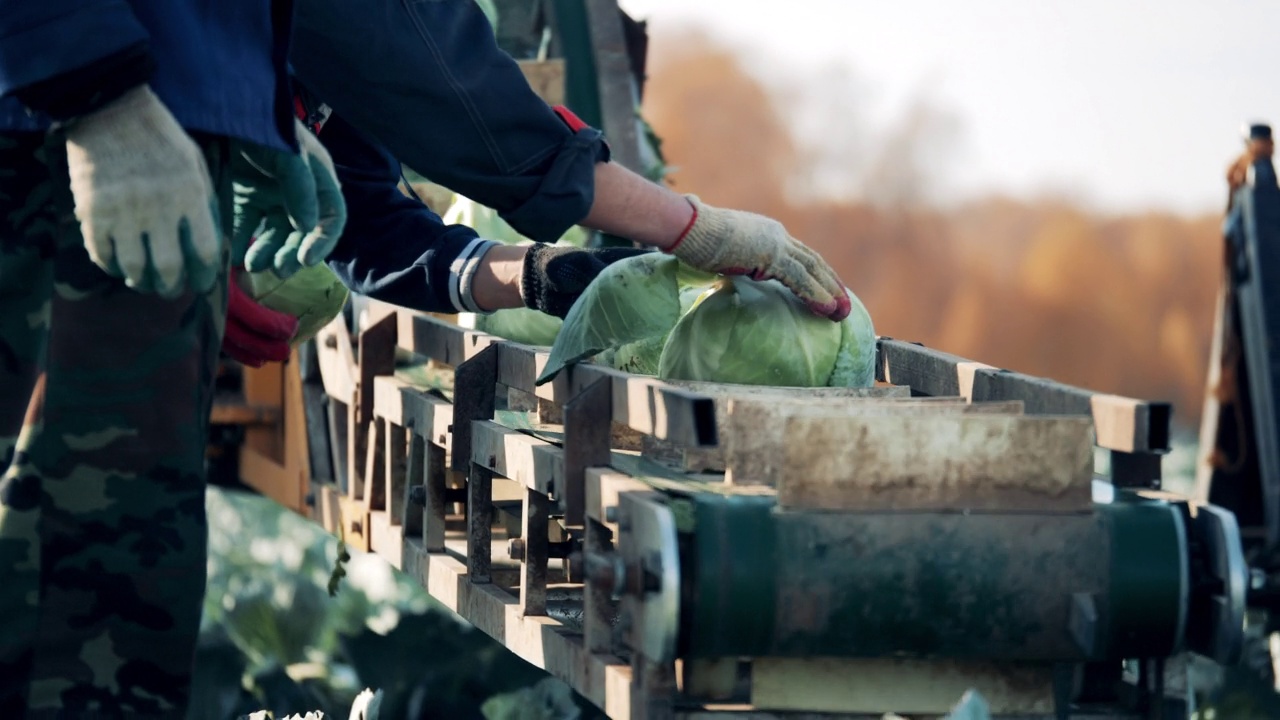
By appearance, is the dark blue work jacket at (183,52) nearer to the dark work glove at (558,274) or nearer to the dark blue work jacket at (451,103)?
the dark blue work jacket at (451,103)

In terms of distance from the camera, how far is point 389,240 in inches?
155

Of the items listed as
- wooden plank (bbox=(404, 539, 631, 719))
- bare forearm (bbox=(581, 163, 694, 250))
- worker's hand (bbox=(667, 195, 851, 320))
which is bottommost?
wooden plank (bbox=(404, 539, 631, 719))

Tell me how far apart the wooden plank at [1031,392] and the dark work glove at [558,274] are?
2.23 feet

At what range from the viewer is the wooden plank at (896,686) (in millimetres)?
2516

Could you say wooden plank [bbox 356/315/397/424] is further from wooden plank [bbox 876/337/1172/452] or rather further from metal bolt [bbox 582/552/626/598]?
metal bolt [bbox 582/552/626/598]

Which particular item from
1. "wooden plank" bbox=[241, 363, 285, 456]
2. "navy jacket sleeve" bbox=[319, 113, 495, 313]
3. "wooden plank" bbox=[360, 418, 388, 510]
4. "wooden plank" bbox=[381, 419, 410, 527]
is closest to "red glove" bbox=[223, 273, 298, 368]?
"navy jacket sleeve" bbox=[319, 113, 495, 313]

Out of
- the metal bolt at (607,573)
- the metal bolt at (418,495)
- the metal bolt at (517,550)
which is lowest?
the metal bolt at (517,550)

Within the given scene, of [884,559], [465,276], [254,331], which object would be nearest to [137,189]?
[884,559]

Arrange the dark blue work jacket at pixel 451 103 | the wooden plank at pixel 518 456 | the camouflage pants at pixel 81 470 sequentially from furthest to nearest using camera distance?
the wooden plank at pixel 518 456 < the dark blue work jacket at pixel 451 103 < the camouflage pants at pixel 81 470

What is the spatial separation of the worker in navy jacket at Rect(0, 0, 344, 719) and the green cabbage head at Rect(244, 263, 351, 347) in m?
1.74

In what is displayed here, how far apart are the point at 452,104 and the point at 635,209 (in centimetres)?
41

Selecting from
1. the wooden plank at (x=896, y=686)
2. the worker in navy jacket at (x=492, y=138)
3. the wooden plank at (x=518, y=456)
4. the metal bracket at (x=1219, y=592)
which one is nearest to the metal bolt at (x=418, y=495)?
the wooden plank at (x=518, y=456)

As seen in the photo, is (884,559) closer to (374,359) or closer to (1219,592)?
(1219,592)

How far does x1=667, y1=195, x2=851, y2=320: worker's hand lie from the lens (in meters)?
3.03
